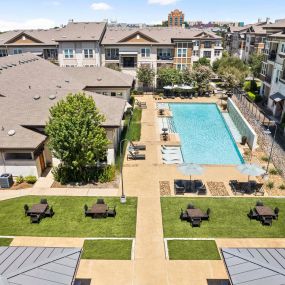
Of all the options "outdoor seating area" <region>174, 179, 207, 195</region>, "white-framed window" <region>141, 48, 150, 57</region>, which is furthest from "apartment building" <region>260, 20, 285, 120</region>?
"white-framed window" <region>141, 48, 150, 57</region>

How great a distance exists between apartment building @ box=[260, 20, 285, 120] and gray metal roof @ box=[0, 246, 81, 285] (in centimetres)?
3408

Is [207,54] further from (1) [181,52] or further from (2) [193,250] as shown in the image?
(2) [193,250]

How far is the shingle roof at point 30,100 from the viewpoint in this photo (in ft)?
83.7

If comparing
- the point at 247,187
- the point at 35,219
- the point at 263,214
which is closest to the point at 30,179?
the point at 35,219

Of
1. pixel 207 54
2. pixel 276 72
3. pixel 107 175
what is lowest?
pixel 107 175

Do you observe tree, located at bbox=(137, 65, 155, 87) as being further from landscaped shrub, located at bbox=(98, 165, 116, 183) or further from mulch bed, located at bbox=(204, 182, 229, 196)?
mulch bed, located at bbox=(204, 182, 229, 196)

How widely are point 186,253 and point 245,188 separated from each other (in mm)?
9693

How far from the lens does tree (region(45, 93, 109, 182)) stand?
2298 cm

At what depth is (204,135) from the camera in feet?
123

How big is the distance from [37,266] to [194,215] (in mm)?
11827

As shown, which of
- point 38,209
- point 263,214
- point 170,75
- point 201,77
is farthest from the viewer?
point 170,75

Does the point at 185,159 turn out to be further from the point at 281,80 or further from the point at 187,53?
the point at 187,53

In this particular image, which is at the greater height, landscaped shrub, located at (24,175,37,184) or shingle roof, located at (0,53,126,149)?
shingle roof, located at (0,53,126,149)

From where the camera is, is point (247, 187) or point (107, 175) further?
point (107, 175)
